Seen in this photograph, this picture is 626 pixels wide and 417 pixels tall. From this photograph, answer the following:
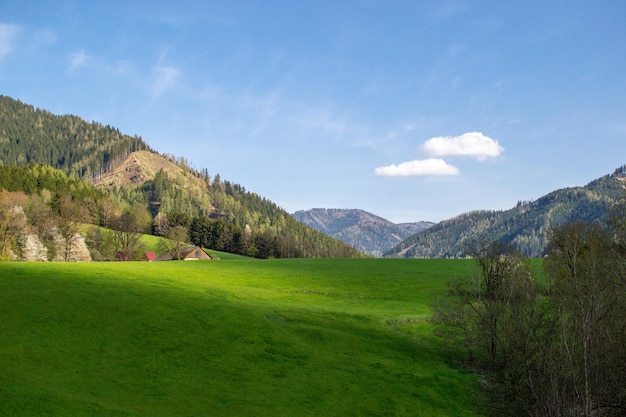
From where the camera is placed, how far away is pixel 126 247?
432 feet

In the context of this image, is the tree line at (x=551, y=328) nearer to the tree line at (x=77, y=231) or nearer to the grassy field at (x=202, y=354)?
the grassy field at (x=202, y=354)

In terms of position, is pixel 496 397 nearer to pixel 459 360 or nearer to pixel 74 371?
pixel 459 360

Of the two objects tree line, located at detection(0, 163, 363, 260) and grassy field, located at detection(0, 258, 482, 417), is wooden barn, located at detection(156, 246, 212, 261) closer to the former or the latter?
tree line, located at detection(0, 163, 363, 260)

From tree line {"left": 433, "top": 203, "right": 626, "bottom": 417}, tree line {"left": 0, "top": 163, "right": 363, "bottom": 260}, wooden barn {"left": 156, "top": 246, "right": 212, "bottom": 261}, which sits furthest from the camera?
wooden barn {"left": 156, "top": 246, "right": 212, "bottom": 261}

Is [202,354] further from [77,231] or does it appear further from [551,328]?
[77,231]

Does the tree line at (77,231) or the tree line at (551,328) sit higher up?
the tree line at (77,231)

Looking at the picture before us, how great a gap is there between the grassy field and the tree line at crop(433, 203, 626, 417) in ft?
11.4

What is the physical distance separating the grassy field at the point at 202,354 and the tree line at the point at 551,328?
3.47 meters

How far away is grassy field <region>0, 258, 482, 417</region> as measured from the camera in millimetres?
27953

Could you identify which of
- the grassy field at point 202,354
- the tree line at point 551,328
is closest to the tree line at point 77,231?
the grassy field at point 202,354

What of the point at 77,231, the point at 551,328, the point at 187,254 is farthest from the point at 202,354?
the point at 187,254

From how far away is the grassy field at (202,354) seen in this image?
28.0 meters

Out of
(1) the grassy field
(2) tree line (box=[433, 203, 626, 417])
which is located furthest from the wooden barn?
(2) tree line (box=[433, 203, 626, 417])

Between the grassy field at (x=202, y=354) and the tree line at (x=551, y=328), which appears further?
the tree line at (x=551, y=328)
